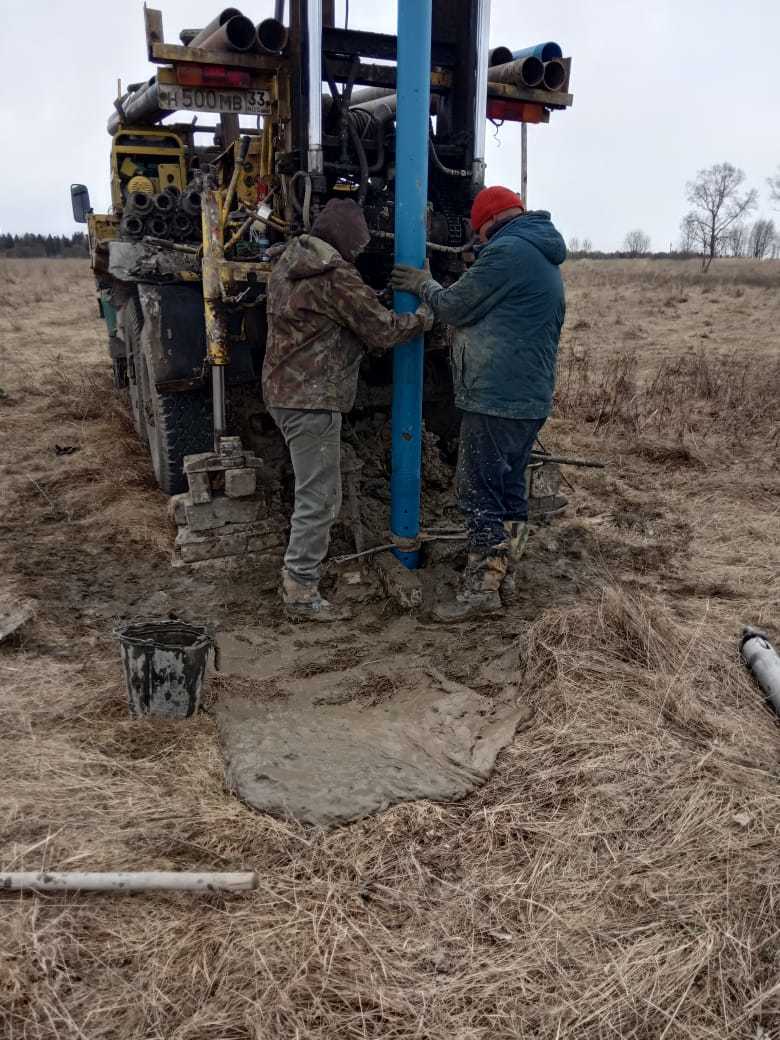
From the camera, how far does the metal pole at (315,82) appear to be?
14.8 ft

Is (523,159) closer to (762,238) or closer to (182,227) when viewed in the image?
(182,227)

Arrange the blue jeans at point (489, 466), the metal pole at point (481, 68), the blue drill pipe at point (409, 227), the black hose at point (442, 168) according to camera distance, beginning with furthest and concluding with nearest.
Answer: the black hose at point (442, 168), the metal pole at point (481, 68), the blue jeans at point (489, 466), the blue drill pipe at point (409, 227)

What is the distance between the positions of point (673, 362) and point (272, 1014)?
11.8 metres

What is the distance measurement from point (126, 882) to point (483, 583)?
267cm

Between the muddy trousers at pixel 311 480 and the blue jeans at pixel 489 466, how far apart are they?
0.68 meters

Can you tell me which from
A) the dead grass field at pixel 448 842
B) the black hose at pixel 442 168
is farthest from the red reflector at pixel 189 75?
the dead grass field at pixel 448 842

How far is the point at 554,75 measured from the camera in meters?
5.46

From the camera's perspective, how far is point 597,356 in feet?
44.5

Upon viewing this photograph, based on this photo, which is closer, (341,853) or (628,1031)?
(628,1031)

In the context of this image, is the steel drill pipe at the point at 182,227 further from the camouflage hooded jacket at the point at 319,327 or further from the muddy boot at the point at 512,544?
the muddy boot at the point at 512,544

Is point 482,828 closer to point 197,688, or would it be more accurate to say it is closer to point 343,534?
point 197,688

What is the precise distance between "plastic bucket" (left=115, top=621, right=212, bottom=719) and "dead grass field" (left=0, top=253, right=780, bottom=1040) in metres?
0.09

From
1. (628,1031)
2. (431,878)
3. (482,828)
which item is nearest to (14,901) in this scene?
(431,878)

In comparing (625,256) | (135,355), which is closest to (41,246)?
(625,256)
